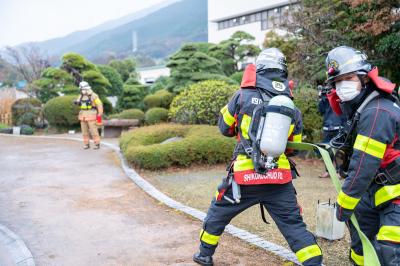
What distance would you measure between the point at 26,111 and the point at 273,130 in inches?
705

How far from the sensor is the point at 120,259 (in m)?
4.23

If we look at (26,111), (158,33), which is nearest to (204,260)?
(26,111)

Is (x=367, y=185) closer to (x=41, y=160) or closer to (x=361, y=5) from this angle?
(x=361, y=5)

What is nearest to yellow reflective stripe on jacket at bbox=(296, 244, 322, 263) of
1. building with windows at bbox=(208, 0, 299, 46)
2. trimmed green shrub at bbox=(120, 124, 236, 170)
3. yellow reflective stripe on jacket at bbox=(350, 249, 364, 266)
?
yellow reflective stripe on jacket at bbox=(350, 249, 364, 266)

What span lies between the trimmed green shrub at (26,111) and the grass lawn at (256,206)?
12290 millimetres

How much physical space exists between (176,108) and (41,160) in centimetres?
377

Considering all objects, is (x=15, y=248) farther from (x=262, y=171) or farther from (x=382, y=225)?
(x=382, y=225)

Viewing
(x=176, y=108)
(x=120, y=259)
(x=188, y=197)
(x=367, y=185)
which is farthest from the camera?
(x=176, y=108)

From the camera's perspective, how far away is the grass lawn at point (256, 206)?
4.52 metres

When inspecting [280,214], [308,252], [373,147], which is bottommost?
[308,252]

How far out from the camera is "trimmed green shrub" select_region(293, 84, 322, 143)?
31.2ft

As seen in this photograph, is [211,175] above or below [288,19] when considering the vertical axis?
below

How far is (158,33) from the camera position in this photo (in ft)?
528

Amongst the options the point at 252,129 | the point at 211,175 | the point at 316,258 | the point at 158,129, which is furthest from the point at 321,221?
the point at 158,129
